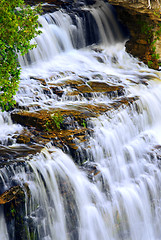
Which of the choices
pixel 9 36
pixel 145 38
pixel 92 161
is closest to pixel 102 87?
pixel 92 161

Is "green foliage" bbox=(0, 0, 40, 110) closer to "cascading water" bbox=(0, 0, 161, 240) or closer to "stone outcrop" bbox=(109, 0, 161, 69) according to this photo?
"cascading water" bbox=(0, 0, 161, 240)

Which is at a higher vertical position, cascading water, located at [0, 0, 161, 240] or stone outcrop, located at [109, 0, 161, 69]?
stone outcrop, located at [109, 0, 161, 69]

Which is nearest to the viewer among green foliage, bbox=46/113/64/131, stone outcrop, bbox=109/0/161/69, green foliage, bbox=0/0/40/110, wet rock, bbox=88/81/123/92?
green foliage, bbox=0/0/40/110

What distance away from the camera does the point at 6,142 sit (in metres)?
8.29

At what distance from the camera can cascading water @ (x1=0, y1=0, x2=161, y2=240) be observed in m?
7.36

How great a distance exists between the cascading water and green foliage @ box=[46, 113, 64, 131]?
70 centimetres

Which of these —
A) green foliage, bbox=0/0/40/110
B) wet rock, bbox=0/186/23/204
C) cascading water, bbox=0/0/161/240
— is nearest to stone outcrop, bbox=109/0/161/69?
cascading water, bbox=0/0/161/240

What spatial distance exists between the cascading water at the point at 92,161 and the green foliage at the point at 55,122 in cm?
70

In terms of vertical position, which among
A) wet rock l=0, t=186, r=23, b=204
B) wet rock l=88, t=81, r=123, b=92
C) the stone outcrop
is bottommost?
wet rock l=0, t=186, r=23, b=204

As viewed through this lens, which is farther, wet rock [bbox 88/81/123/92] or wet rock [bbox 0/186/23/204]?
wet rock [bbox 88/81/123/92]

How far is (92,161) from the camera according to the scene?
9055mm

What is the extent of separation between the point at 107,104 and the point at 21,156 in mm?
4108

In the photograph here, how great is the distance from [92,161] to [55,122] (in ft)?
4.54

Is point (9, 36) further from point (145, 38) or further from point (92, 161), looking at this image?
point (145, 38)
